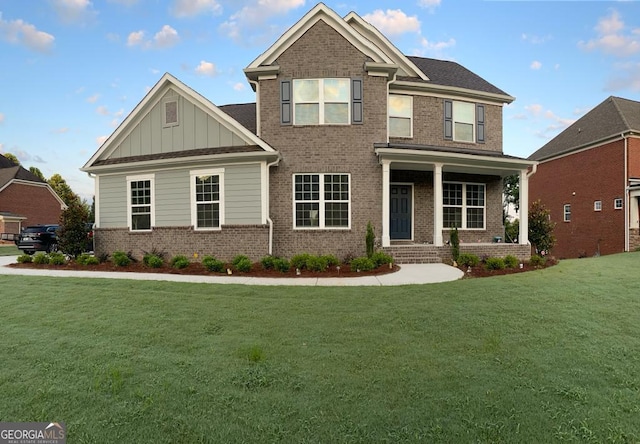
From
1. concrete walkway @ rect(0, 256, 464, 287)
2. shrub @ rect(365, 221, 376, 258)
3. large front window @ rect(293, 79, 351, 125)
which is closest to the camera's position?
concrete walkway @ rect(0, 256, 464, 287)

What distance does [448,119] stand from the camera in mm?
14008

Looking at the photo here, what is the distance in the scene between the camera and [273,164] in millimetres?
11703

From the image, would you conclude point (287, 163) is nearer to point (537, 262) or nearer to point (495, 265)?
point (495, 265)

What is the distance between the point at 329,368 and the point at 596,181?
77.4 feet

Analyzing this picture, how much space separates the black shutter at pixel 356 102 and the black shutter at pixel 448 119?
4.03m

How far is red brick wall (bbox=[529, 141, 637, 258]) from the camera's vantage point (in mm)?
19047

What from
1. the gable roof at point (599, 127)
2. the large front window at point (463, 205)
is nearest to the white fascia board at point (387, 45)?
the large front window at point (463, 205)

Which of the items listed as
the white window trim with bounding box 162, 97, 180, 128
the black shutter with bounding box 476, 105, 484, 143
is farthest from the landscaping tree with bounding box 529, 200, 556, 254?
the white window trim with bounding box 162, 97, 180, 128

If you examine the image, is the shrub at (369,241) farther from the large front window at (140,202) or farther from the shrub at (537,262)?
the large front window at (140,202)

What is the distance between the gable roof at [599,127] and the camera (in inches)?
761

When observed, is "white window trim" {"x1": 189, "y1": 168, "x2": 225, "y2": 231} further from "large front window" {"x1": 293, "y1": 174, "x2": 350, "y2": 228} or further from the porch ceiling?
the porch ceiling

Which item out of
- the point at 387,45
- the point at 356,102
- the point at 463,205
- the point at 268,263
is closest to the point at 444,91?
the point at 387,45

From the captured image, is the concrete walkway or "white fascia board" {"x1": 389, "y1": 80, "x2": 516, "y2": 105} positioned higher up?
"white fascia board" {"x1": 389, "y1": 80, "x2": 516, "y2": 105}

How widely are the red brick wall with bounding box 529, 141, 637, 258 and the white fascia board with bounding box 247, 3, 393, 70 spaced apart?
15854mm
